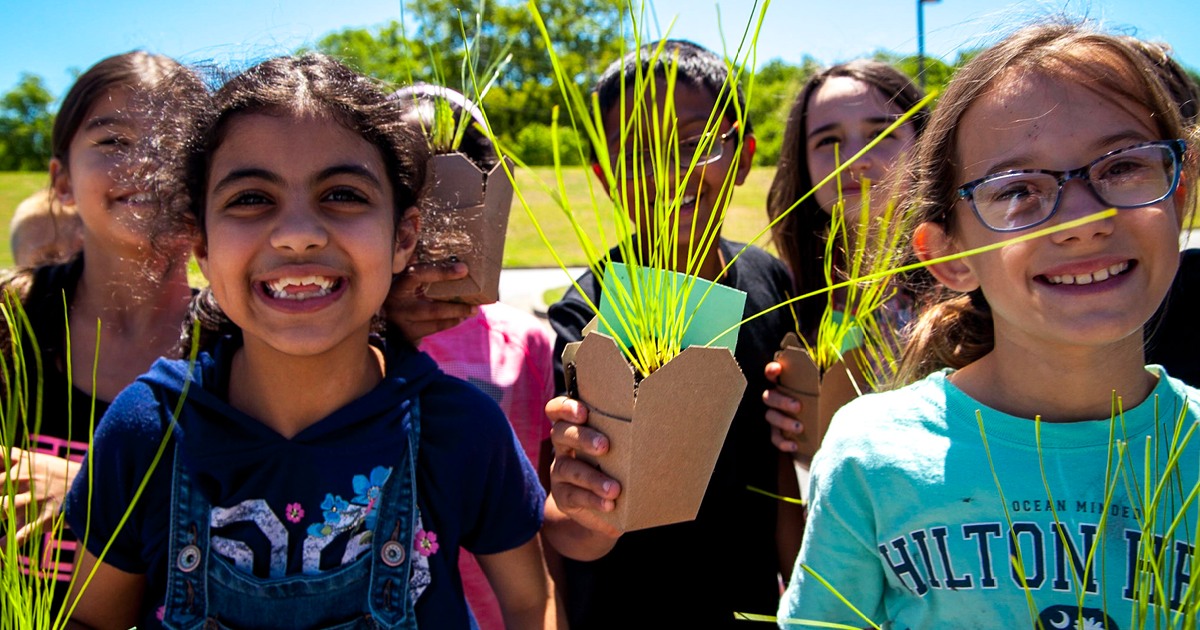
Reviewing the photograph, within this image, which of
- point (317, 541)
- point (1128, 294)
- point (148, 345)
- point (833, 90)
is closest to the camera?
point (1128, 294)

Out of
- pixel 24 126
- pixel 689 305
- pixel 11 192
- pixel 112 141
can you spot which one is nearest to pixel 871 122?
pixel 689 305

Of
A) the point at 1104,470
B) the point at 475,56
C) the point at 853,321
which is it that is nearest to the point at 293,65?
the point at 475,56

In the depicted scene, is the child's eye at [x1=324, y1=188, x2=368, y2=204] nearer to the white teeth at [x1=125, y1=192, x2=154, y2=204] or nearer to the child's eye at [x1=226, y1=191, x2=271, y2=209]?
the child's eye at [x1=226, y1=191, x2=271, y2=209]

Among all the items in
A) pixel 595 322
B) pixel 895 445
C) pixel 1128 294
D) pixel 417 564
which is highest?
pixel 1128 294

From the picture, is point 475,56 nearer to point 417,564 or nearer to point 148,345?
point 417,564

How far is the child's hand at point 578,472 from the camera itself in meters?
1.04

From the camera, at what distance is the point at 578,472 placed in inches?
42.9

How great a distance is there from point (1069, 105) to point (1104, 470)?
467 millimetres

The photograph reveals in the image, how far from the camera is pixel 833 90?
1.96 meters

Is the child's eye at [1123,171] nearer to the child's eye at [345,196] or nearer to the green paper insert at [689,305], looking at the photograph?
the green paper insert at [689,305]

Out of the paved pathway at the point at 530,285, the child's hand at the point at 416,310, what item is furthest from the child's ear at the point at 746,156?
the paved pathway at the point at 530,285

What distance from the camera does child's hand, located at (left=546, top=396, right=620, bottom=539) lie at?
1042 millimetres

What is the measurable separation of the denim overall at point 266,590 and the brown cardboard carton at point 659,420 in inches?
15.6

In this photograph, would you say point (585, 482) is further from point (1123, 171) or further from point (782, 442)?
point (1123, 171)
